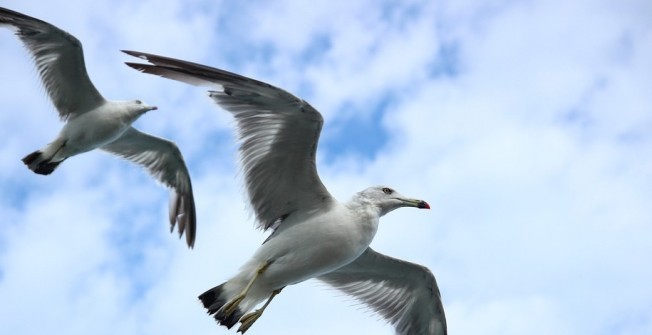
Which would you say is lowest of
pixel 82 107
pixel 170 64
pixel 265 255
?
pixel 265 255

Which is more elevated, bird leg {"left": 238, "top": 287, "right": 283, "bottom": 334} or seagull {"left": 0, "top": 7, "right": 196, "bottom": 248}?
seagull {"left": 0, "top": 7, "right": 196, "bottom": 248}

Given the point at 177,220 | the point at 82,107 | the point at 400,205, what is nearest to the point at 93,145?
the point at 82,107

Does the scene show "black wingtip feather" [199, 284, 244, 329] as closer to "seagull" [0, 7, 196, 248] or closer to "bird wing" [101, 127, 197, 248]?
"seagull" [0, 7, 196, 248]

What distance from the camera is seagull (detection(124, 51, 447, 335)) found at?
348 inches

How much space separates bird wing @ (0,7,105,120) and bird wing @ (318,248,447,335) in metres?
6.04

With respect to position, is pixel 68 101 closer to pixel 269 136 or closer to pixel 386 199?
pixel 269 136

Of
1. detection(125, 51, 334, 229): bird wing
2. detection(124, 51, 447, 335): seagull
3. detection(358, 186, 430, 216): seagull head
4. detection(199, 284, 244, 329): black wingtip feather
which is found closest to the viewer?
detection(125, 51, 334, 229): bird wing

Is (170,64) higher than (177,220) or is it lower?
lower

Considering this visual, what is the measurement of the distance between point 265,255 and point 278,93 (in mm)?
1816

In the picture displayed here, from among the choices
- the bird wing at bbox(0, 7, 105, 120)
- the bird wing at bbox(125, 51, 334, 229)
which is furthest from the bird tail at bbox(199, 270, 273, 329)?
the bird wing at bbox(0, 7, 105, 120)

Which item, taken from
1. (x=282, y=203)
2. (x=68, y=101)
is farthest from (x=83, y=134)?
(x=282, y=203)

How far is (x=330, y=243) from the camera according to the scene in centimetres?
920

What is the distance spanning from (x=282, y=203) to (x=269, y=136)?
0.93 metres

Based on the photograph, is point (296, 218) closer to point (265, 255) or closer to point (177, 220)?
point (265, 255)
